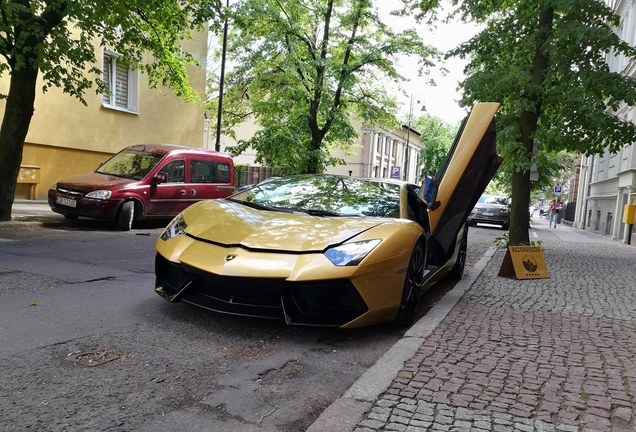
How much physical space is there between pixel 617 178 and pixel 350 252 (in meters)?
21.2

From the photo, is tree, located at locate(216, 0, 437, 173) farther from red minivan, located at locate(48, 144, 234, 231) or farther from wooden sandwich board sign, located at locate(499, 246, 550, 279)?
wooden sandwich board sign, located at locate(499, 246, 550, 279)

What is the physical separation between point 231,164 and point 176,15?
3630 mm

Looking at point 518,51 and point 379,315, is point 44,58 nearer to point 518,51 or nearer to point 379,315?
point 379,315

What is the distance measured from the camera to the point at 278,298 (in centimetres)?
346

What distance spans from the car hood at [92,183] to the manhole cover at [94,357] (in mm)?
6973

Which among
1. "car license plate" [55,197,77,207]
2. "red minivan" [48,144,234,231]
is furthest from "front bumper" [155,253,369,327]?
"car license plate" [55,197,77,207]

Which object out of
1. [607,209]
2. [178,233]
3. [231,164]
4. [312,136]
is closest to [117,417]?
[178,233]

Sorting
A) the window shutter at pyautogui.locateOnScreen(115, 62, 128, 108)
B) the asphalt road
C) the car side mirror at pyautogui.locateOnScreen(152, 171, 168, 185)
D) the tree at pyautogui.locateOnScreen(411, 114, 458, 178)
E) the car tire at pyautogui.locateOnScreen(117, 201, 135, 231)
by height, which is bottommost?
the asphalt road

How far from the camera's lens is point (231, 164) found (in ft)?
40.5

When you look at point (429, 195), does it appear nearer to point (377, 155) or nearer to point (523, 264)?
point (523, 264)

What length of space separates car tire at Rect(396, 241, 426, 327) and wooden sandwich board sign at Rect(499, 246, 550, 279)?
10.4 feet

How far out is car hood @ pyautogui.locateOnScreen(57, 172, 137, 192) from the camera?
9398 mm

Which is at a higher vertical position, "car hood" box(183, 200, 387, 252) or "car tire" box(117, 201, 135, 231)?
"car hood" box(183, 200, 387, 252)

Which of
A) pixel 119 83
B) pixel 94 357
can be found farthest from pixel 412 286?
pixel 119 83
